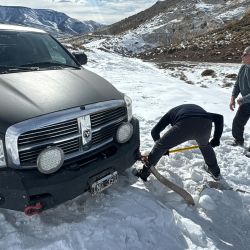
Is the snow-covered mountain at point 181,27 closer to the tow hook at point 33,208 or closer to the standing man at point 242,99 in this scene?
the standing man at point 242,99

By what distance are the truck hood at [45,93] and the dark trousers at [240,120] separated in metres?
2.64

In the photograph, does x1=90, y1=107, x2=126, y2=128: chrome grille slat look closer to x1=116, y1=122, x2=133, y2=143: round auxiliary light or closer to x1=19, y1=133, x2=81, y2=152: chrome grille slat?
x1=116, y1=122, x2=133, y2=143: round auxiliary light

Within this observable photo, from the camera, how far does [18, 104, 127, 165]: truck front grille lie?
335 cm

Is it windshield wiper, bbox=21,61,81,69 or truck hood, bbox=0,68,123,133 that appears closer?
truck hood, bbox=0,68,123,133

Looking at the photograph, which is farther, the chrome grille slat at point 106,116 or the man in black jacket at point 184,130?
the man in black jacket at point 184,130

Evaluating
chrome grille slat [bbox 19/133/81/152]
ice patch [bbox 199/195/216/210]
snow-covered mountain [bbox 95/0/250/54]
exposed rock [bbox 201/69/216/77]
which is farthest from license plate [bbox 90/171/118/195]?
snow-covered mountain [bbox 95/0/250/54]

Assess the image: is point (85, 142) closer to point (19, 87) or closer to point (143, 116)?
point (19, 87)

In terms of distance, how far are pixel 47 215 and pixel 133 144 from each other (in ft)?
4.04

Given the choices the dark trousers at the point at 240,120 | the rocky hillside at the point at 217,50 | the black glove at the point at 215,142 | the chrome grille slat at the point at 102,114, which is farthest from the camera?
the rocky hillside at the point at 217,50

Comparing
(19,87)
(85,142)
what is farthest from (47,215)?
(19,87)

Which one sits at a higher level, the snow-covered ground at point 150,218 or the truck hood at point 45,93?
the truck hood at point 45,93

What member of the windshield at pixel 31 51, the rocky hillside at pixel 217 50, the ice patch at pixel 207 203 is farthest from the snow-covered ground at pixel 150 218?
the rocky hillside at pixel 217 50

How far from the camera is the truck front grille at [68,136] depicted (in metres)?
3.35

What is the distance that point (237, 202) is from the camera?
450 cm
